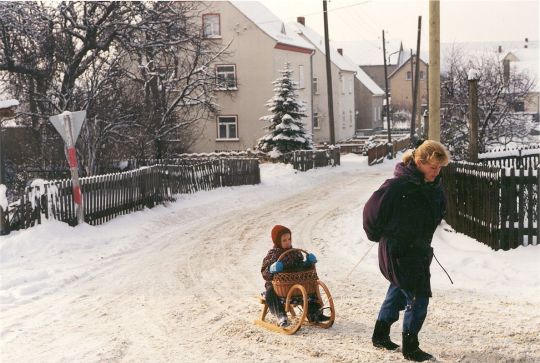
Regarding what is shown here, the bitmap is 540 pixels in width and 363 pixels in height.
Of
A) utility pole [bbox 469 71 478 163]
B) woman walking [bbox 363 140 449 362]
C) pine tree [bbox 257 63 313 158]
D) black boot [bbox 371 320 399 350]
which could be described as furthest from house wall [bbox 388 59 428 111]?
woman walking [bbox 363 140 449 362]

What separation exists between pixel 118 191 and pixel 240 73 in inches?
935

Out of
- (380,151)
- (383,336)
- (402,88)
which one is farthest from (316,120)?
(383,336)

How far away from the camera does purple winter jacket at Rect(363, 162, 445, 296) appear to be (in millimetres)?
5113

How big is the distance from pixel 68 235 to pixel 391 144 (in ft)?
105

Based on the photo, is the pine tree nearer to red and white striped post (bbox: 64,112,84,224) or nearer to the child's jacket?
red and white striped post (bbox: 64,112,84,224)

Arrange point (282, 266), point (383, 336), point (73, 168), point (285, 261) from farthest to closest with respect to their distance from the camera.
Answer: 1. point (73, 168)
2. point (285, 261)
3. point (282, 266)
4. point (383, 336)

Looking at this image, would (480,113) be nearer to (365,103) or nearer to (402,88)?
(365,103)

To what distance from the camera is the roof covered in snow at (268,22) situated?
36.7 meters

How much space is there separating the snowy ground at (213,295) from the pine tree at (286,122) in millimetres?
17546

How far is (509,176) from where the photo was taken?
895 cm

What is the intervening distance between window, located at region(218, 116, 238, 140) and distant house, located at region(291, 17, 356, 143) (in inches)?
362

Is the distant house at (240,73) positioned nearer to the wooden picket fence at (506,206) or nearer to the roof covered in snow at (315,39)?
the roof covered in snow at (315,39)

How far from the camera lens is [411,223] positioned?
5117 millimetres

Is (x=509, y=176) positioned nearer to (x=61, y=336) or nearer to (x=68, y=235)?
(x=61, y=336)
